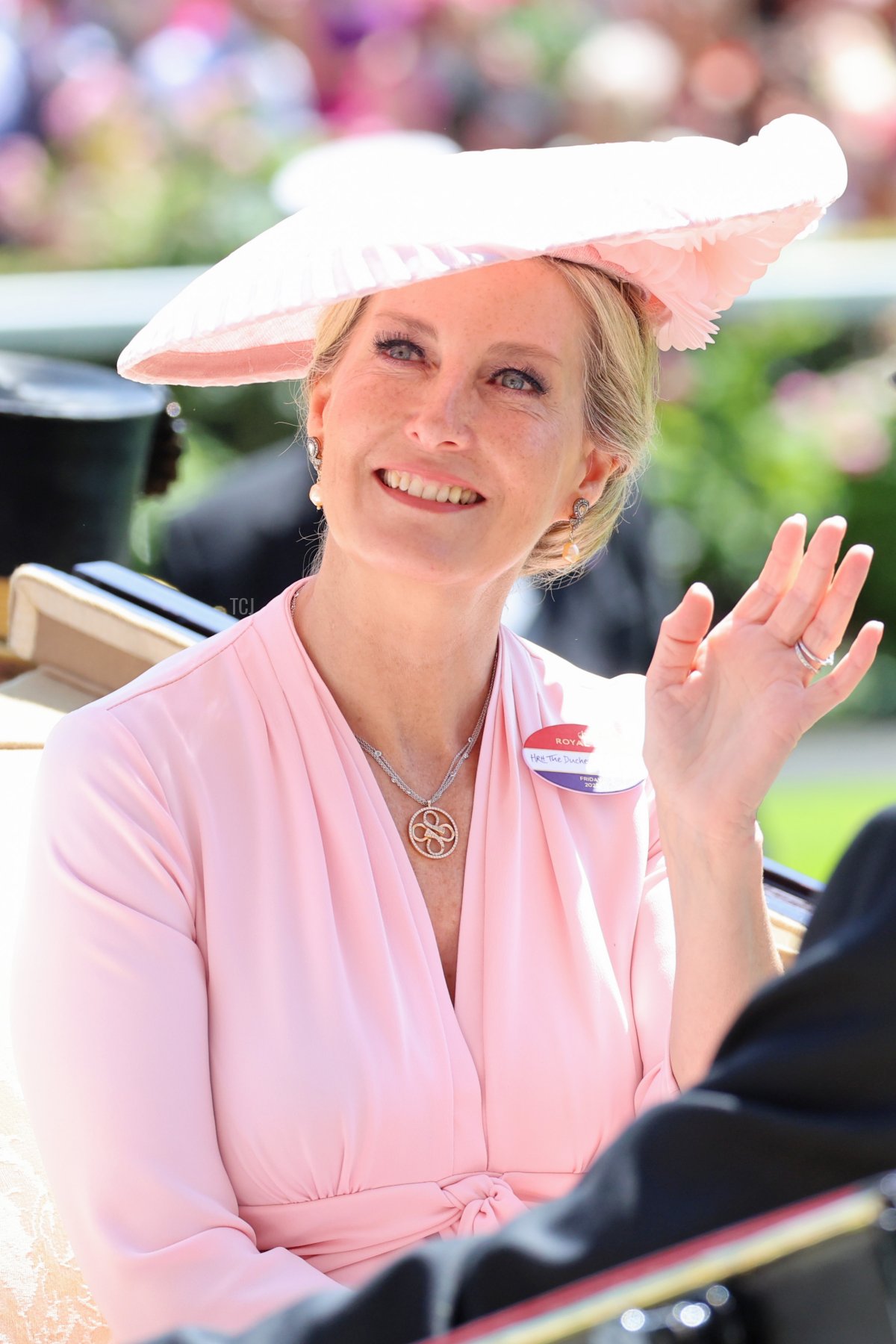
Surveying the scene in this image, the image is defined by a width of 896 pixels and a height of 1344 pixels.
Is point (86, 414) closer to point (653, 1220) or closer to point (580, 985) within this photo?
point (580, 985)

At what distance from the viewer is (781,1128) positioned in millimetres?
905

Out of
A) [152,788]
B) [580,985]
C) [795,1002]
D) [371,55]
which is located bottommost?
[580,985]

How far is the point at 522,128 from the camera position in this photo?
6.50 meters

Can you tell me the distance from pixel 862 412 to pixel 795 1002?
5.16 m

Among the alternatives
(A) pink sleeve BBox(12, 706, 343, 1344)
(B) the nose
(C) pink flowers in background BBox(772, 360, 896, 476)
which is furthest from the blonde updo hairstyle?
(C) pink flowers in background BBox(772, 360, 896, 476)

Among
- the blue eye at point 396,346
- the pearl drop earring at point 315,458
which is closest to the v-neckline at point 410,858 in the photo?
the pearl drop earring at point 315,458

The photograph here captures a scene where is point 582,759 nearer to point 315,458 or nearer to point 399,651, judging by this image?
point 399,651

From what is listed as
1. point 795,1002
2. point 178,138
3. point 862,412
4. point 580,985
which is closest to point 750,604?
point 580,985

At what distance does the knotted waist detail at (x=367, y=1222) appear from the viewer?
1.69 m

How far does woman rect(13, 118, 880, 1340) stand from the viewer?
5.30 feet

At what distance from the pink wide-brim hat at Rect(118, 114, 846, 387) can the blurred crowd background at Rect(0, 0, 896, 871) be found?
104 inches

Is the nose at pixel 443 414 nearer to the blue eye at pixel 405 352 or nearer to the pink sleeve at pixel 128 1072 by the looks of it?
the blue eye at pixel 405 352

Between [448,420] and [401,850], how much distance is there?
1.62ft

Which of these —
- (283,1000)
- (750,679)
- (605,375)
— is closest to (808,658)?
(750,679)
